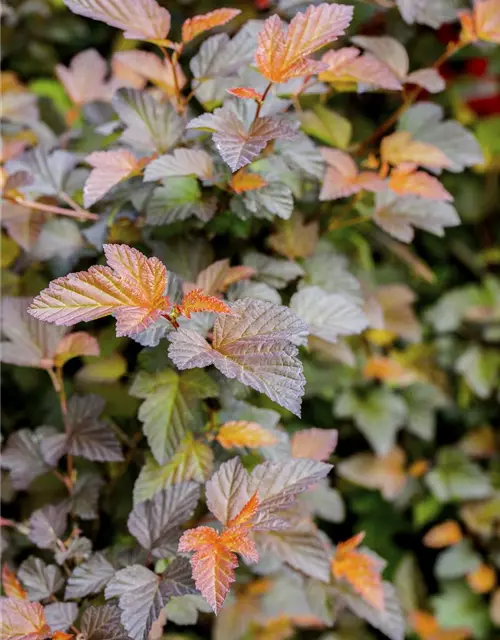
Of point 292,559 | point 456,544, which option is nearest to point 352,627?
point 456,544

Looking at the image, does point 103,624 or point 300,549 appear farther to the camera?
point 300,549

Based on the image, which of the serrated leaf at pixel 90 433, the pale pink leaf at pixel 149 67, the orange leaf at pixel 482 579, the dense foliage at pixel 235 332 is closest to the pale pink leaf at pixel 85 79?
the dense foliage at pixel 235 332

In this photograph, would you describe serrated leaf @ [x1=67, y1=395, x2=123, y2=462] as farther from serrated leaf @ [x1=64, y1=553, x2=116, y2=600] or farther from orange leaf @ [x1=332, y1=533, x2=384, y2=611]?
orange leaf @ [x1=332, y1=533, x2=384, y2=611]

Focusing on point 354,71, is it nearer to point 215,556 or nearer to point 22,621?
point 215,556

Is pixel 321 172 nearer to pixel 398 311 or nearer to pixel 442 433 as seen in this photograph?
pixel 398 311

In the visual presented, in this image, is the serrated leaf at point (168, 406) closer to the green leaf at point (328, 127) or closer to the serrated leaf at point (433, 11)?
the green leaf at point (328, 127)

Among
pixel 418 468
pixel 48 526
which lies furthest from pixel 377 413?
pixel 48 526

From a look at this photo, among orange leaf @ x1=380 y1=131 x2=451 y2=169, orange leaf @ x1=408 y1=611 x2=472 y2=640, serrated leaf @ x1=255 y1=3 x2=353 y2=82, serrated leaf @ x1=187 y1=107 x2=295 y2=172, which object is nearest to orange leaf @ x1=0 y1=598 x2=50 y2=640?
serrated leaf @ x1=187 y1=107 x2=295 y2=172
